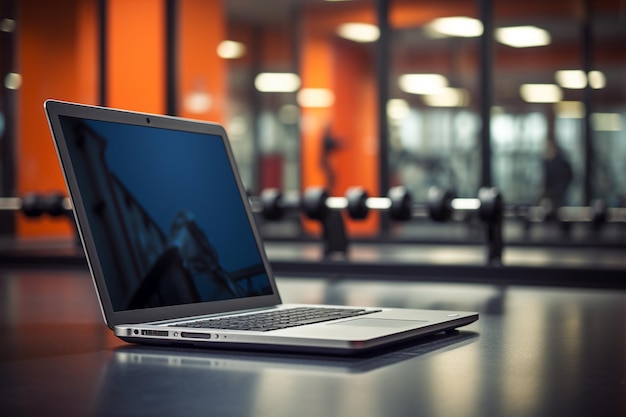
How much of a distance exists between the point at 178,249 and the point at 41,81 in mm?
6540

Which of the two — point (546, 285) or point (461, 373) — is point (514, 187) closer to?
point (546, 285)

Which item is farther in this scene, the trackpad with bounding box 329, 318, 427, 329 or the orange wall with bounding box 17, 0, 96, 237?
the orange wall with bounding box 17, 0, 96, 237

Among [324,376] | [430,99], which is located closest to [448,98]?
[430,99]

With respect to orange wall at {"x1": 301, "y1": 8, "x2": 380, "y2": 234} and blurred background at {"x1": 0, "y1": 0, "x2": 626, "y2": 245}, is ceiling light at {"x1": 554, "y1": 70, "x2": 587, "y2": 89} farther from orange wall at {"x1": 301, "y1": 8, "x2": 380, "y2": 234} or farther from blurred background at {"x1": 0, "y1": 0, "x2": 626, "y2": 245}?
orange wall at {"x1": 301, "y1": 8, "x2": 380, "y2": 234}

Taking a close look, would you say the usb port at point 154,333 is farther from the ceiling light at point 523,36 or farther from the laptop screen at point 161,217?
the ceiling light at point 523,36

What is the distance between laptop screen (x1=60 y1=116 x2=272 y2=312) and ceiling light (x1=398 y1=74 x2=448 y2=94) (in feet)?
18.6

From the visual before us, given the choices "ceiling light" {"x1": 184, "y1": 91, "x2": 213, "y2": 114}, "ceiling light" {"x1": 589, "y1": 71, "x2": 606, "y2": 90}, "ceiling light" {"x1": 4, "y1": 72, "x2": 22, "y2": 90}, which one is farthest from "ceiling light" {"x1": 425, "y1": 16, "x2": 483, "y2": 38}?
"ceiling light" {"x1": 4, "y1": 72, "x2": 22, "y2": 90}

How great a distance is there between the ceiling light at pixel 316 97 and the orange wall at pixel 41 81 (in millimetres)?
1724

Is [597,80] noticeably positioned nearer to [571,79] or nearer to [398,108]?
[571,79]

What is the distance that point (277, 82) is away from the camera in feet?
24.9

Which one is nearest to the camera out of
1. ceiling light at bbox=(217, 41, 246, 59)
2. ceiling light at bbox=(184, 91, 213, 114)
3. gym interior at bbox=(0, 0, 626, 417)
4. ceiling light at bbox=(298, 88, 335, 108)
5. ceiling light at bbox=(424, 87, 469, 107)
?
gym interior at bbox=(0, 0, 626, 417)

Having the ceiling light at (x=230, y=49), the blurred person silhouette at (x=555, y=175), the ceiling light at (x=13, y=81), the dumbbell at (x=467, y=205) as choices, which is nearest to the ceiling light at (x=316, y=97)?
the ceiling light at (x=230, y=49)

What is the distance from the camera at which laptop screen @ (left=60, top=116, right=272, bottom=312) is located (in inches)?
43.4

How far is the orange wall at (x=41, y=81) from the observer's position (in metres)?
7.17
